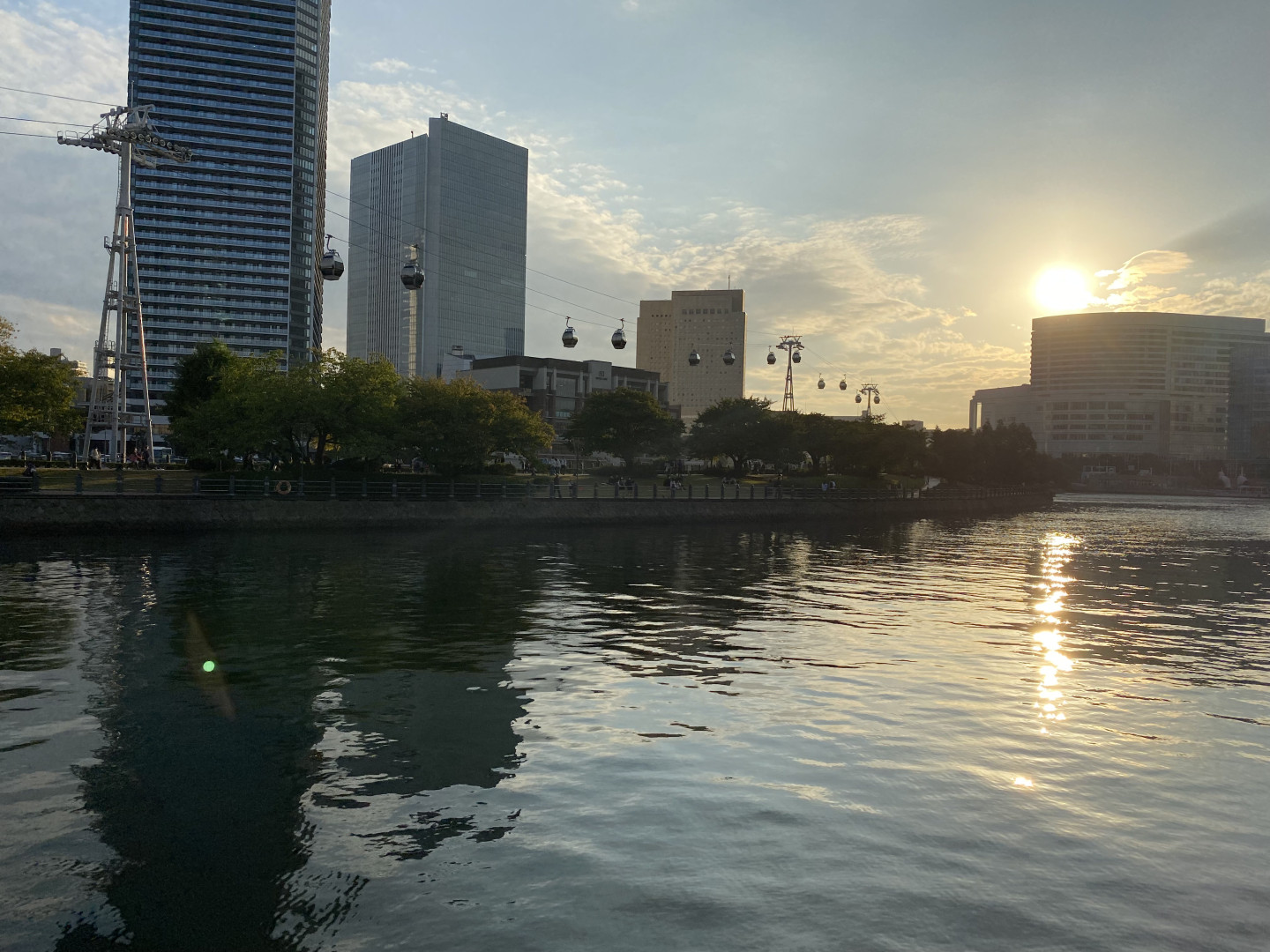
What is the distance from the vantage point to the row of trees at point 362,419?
198ft

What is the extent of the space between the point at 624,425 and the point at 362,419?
179 ft

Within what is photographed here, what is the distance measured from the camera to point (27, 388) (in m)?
64.7

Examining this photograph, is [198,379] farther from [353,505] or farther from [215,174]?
[215,174]

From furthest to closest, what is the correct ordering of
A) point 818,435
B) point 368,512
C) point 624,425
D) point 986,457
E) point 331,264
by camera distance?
point 986,457 < point 818,435 < point 624,425 < point 368,512 < point 331,264

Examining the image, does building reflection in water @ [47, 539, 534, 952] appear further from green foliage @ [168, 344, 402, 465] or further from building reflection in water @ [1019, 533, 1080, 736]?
green foliage @ [168, 344, 402, 465]

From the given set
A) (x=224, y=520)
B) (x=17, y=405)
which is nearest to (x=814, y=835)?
(x=224, y=520)

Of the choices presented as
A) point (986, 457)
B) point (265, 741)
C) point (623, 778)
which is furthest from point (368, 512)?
point (986, 457)

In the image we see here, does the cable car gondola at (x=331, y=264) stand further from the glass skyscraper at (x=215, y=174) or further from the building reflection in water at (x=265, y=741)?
the glass skyscraper at (x=215, y=174)

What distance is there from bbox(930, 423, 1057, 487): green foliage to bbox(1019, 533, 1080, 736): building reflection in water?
310 feet

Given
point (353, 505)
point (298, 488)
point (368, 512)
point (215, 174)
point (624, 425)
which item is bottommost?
point (368, 512)

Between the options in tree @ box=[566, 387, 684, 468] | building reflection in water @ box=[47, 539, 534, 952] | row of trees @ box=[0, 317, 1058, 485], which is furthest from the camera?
tree @ box=[566, 387, 684, 468]

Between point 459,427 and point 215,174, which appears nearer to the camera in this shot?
point 459,427

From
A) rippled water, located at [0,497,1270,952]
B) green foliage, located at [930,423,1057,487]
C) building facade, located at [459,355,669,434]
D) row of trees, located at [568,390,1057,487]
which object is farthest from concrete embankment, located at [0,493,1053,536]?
building facade, located at [459,355,669,434]

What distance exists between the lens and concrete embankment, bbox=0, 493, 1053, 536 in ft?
141
